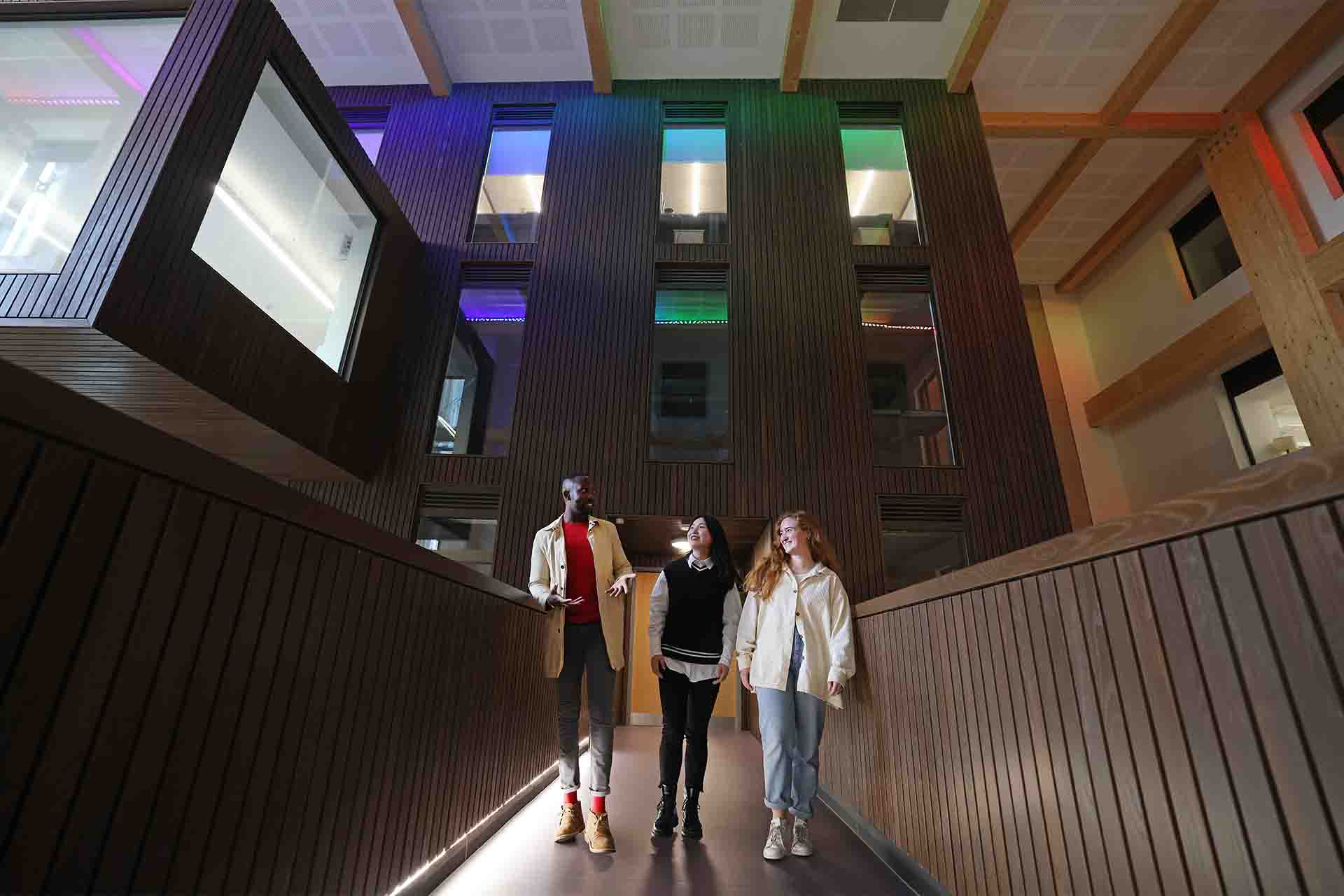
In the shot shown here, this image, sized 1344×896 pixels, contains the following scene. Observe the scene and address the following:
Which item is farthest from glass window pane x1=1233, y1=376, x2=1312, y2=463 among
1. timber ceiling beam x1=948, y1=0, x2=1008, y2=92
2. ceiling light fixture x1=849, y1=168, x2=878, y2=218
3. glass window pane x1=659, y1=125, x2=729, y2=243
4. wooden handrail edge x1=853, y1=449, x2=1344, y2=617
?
wooden handrail edge x1=853, y1=449, x2=1344, y2=617

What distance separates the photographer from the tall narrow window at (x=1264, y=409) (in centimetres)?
826

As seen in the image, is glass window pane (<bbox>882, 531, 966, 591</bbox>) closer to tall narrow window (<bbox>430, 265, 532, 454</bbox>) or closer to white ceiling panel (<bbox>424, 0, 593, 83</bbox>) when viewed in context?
tall narrow window (<bbox>430, 265, 532, 454</bbox>)

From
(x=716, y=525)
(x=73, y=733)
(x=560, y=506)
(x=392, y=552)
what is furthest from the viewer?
(x=560, y=506)

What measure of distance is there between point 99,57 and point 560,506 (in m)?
Answer: 4.88

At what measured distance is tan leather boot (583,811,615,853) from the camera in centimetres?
250

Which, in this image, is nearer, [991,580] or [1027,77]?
[991,580]

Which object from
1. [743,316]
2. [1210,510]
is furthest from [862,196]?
[1210,510]

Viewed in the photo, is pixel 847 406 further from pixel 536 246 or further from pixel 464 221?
pixel 464 221

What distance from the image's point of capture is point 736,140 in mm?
7844

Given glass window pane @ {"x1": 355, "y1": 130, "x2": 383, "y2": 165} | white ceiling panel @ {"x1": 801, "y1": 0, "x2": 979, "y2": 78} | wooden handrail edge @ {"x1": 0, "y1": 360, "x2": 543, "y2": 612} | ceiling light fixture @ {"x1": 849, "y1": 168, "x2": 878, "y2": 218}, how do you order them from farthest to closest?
1. glass window pane @ {"x1": 355, "y1": 130, "x2": 383, "y2": 165}
2. ceiling light fixture @ {"x1": 849, "y1": 168, "x2": 878, "y2": 218}
3. white ceiling panel @ {"x1": 801, "y1": 0, "x2": 979, "y2": 78}
4. wooden handrail edge @ {"x1": 0, "y1": 360, "x2": 543, "y2": 612}

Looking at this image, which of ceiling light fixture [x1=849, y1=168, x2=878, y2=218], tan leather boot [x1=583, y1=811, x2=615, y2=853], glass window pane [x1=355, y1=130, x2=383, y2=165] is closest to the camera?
tan leather boot [x1=583, y1=811, x2=615, y2=853]

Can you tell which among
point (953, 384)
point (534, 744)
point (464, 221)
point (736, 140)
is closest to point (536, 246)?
A: point (464, 221)

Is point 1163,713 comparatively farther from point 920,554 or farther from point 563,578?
point 920,554

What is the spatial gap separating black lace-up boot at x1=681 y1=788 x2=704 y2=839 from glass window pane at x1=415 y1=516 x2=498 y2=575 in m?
3.99
